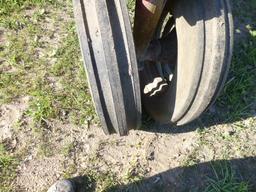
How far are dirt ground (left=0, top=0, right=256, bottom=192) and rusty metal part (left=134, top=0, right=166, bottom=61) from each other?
754 mm

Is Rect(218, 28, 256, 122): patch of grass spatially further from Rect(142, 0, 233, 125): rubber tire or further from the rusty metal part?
the rusty metal part

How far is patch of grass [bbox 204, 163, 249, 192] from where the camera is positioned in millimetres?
2832

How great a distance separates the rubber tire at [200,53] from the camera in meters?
2.20

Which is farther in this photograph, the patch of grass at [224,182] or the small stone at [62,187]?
the patch of grass at [224,182]

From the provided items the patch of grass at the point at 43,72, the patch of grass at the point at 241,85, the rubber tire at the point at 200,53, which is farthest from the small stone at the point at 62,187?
the patch of grass at the point at 241,85

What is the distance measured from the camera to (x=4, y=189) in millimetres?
2766

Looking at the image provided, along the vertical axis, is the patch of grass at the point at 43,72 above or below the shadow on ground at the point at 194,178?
above

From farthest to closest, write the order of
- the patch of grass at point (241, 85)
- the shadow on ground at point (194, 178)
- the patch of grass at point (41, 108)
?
the patch of grass at point (241, 85), the patch of grass at point (41, 108), the shadow on ground at point (194, 178)

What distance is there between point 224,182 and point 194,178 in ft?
0.60

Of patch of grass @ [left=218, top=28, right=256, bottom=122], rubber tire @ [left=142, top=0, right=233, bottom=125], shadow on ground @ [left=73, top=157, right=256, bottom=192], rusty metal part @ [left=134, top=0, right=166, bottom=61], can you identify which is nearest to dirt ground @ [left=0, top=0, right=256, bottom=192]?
shadow on ground @ [left=73, top=157, right=256, bottom=192]

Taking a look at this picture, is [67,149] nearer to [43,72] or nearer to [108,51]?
[43,72]

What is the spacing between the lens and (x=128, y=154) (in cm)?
293

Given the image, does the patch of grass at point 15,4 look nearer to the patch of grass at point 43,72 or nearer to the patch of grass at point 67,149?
the patch of grass at point 43,72

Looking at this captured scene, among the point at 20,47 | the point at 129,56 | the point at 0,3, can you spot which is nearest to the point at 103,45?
the point at 129,56
